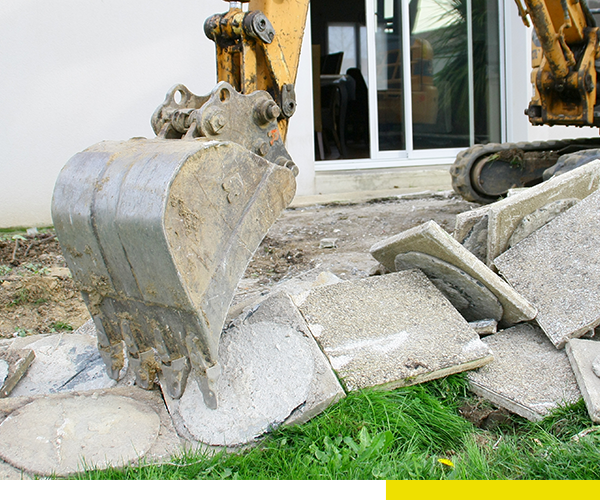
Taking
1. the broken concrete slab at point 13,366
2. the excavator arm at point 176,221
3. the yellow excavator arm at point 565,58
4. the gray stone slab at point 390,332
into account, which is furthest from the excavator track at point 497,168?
the broken concrete slab at point 13,366

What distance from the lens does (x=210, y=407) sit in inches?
88.9

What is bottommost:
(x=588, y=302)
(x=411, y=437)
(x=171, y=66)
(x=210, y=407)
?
(x=411, y=437)

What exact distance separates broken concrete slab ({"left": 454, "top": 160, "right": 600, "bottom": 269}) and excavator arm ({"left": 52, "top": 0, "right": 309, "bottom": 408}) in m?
1.24

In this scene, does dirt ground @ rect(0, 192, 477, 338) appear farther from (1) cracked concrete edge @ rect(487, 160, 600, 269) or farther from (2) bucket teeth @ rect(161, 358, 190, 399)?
(2) bucket teeth @ rect(161, 358, 190, 399)

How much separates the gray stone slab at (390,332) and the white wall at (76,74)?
4805 millimetres

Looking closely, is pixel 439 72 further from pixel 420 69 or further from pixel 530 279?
pixel 530 279

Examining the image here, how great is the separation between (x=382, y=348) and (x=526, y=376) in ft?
2.14

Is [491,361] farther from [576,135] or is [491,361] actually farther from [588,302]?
[576,135]

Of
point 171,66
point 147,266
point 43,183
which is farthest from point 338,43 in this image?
point 147,266

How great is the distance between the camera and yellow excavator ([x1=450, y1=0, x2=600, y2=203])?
5.04 metres

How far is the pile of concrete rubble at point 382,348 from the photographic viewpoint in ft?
7.37

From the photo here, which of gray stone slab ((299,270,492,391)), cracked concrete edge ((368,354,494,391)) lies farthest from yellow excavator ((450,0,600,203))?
cracked concrete edge ((368,354,494,391))

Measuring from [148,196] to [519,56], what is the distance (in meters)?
8.74

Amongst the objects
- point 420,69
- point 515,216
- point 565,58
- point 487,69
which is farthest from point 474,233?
point 487,69
